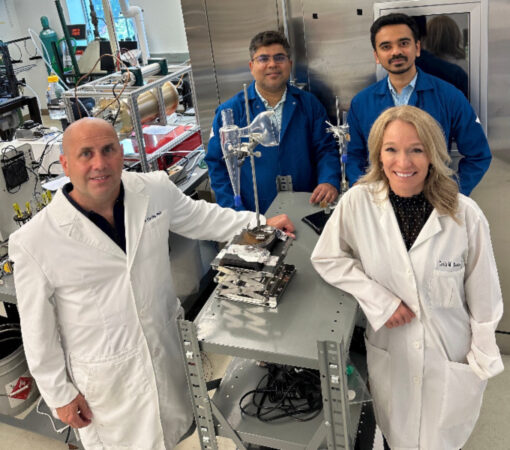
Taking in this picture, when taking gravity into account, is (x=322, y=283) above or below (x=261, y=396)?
above

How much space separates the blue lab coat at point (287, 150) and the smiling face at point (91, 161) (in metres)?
0.86

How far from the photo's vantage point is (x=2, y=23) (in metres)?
7.11

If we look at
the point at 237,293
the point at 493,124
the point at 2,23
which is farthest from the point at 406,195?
the point at 2,23

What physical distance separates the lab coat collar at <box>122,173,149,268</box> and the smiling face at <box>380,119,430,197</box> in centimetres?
76

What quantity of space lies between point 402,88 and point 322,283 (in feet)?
3.16

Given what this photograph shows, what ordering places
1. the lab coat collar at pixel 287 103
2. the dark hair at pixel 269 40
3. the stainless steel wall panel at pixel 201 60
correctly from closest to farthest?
the dark hair at pixel 269 40 < the lab coat collar at pixel 287 103 < the stainless steel wall panel at pixel 201 60

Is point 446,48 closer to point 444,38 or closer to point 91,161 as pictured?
point 444,38

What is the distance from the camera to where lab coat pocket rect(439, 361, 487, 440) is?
5.13ft

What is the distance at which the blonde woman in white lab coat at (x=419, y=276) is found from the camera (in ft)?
4.86

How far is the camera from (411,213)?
1532mm

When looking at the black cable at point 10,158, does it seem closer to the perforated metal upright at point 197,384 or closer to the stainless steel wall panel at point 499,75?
the perforated metal upright at point 197,384

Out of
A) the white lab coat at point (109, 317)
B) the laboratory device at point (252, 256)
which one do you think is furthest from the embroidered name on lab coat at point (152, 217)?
the laboratory device at point (252, 256)

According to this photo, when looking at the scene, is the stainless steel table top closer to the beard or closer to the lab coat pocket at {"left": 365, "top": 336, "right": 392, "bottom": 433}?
the lab coat pocket at {"left": 365, "top": 336, "right": 392, "bottom": 433}

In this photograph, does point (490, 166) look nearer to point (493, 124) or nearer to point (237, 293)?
point (493, 124)
